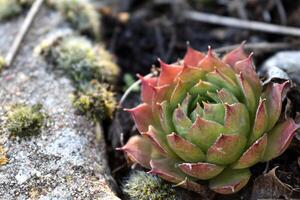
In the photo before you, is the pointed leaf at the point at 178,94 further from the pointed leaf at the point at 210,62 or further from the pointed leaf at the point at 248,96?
the pointed leaf at the point at 248,96

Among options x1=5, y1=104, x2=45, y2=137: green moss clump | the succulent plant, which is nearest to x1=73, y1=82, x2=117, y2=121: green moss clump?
x1=5, y1=104, x2=45, y2=137: green moss clump

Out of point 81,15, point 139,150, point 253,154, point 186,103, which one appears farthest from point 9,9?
point 253,154

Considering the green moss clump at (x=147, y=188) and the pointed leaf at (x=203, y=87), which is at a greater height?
the pointed leaf at (x=203, y=87)

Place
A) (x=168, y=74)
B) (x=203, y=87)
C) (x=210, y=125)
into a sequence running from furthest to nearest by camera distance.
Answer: (x=168, y=74) < (x=203, y=87) < (x=210, y=125)

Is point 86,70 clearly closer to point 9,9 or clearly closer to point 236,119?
point 9,9

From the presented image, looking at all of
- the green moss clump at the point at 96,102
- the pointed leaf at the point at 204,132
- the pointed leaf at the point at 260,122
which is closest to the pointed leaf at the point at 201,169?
the pointed leaf at the point at 204,132

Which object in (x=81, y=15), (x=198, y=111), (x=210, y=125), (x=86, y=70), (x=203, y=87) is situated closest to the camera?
(x=210, y=125)
